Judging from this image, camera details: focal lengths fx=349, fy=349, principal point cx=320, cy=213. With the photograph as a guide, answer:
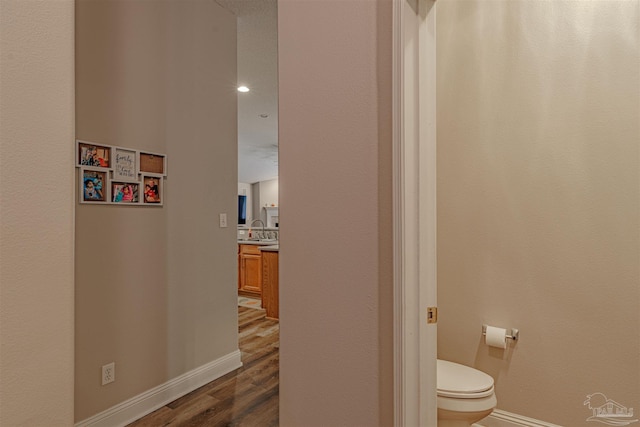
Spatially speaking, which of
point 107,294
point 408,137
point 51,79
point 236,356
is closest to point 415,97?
point 408,137

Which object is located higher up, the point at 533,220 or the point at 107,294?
the point at 533,220

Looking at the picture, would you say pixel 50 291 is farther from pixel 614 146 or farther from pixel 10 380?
pixel 614 146

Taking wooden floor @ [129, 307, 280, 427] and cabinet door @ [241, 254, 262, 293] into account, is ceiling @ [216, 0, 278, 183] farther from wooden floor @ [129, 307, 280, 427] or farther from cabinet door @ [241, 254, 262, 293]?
wooden floor @ [129, 307, 280, 427]

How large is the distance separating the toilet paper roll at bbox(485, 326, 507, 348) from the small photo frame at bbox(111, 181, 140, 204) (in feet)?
7.44

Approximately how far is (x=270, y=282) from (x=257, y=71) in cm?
249

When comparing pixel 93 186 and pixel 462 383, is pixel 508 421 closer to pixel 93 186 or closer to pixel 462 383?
pixel 462 383

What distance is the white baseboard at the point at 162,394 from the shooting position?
2018mm

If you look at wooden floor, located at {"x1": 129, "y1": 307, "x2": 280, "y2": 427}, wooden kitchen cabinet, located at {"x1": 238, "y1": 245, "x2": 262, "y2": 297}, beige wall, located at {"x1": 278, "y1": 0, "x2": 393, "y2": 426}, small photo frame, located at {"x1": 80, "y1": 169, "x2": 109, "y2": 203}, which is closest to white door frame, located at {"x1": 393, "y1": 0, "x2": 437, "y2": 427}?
beige wall, located at {"x1": 278, "y1": 0, "x2": 393, "y2": 426}

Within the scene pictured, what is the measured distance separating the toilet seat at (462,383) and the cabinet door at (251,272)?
13.5 feet

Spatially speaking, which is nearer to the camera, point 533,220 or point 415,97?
point 415,97

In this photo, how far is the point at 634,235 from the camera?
1.72 metres

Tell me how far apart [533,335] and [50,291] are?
7.42 feet

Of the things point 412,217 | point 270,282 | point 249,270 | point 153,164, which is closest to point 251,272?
point 249,270

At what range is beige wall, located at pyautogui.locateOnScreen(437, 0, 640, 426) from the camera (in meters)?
1.75
